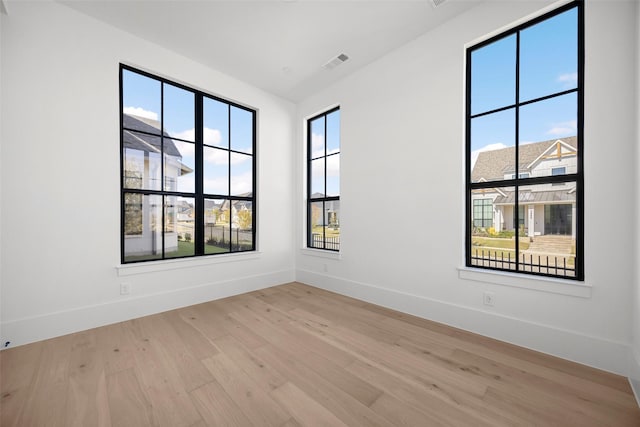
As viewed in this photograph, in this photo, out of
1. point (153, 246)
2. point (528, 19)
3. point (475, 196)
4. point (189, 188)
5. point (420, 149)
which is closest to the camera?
point (528, 19)

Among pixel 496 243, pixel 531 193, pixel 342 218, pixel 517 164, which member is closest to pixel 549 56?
pixel 517 164

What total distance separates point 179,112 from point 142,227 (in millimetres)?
1554

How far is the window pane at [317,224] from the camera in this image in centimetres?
424

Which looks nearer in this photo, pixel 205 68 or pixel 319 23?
pixel 319 23

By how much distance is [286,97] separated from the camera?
4371 mm

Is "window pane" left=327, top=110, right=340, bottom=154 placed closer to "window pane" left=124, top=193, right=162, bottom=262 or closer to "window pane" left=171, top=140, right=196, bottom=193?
"window pane" left=171, top=140, right=196, bottom=193

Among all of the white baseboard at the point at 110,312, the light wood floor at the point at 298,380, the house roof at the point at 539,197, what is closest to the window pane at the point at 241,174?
the white baseboard at the point at 110,312

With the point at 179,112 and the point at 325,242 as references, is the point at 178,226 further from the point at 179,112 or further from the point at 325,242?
the point at 325,242

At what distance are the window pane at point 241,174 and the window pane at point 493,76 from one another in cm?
308

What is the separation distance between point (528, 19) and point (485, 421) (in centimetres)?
313

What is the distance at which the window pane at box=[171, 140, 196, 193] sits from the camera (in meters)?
3.24

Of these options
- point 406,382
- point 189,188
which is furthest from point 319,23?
point 406,382

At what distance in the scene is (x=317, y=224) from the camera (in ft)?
14.3

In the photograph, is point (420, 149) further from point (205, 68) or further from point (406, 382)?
point (205, 68)
